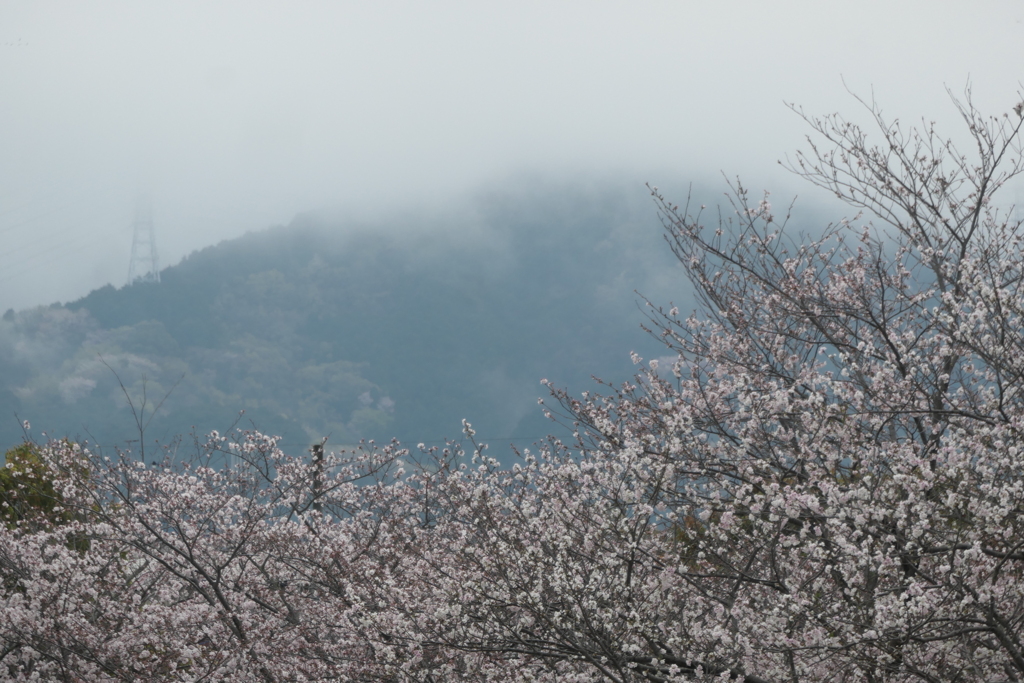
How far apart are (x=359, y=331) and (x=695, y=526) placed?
394 feet

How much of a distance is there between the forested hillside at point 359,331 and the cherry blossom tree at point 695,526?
9128 centimetres

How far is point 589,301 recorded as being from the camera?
126m

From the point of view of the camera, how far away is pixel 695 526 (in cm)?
679

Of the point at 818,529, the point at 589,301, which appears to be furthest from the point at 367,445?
the point at 589,301

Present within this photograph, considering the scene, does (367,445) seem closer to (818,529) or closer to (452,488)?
(452,488)

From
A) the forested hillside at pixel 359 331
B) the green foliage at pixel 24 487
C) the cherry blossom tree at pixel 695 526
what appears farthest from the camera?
the forested hillside at pixel 359 331

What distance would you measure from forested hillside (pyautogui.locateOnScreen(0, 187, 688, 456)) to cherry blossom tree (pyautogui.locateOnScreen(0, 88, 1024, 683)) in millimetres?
91277

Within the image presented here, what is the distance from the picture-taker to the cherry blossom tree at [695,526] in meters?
5.17

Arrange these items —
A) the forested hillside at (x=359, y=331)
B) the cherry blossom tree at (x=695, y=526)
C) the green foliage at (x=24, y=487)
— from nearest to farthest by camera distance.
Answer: the cherry blossom tree at (x=695, y=526) < the green foliage at (x=24, y=487) < the forested hillside at (x=359, y=331)

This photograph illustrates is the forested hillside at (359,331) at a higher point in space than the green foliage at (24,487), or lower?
higher

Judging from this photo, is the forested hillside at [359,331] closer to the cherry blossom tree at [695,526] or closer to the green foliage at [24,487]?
the green foliage at [24,487]

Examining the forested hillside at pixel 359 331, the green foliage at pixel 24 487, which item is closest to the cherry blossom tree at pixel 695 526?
the green foliage at pixel 24 487

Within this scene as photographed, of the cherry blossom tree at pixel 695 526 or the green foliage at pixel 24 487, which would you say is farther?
the green foliage at pixel 24 487

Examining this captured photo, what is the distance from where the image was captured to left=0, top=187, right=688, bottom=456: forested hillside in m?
106
